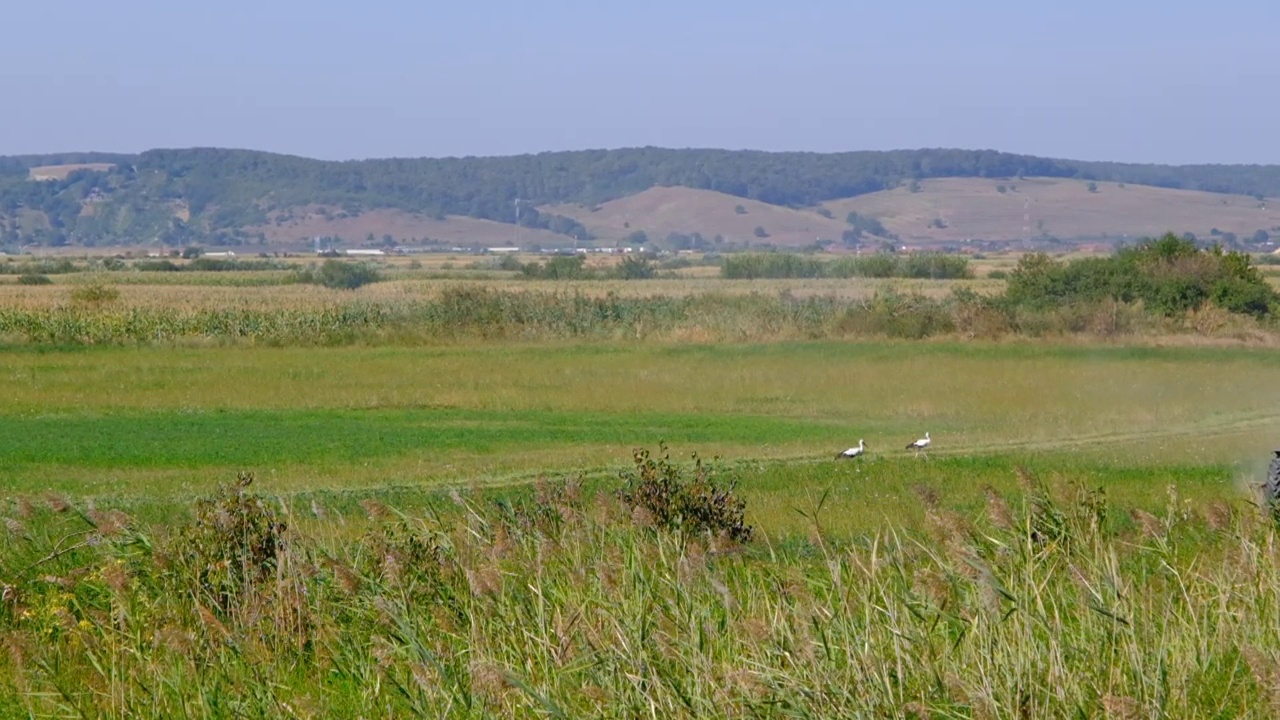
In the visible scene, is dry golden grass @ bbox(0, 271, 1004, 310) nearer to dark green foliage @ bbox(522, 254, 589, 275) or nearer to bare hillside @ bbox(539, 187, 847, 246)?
dark green foliage @ bbox(522, 254, 589, 275)

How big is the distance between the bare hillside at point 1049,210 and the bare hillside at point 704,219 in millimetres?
6297

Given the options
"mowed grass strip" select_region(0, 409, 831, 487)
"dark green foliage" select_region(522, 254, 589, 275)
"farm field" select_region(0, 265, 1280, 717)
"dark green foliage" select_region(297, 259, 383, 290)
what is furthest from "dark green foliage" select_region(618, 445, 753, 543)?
"dark green foliage" select_region(522, 254, 589, 275)

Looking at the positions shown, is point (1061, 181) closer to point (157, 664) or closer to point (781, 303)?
point (781, 303)

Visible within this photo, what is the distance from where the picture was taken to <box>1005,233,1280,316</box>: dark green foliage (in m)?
53.3

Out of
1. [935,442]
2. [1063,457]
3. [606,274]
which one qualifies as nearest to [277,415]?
[935,442]

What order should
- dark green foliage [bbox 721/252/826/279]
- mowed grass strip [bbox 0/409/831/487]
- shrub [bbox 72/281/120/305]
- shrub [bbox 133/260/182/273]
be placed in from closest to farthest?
1. mowed grass strip [bbox 0/409/831/487]
2. shrub [bbox 72/281/120/305]
3. dark green foliage [bbox 721/252/826/279]
4. shrub [bbox 133/260/182/273]

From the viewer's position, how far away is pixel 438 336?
52375 mm

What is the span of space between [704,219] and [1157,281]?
97.3 metres

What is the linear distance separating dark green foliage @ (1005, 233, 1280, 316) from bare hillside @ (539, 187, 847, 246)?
6897cm

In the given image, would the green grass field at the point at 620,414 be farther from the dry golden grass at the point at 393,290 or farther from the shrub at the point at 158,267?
the shrub at the point at 158,267

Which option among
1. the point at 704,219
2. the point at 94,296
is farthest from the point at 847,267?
the point at 704,219

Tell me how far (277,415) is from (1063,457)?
16023mm

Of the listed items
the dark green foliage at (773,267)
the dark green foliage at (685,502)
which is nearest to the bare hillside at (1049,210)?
the dark green foliage at (773,267)

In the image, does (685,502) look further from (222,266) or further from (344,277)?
(222,266)
